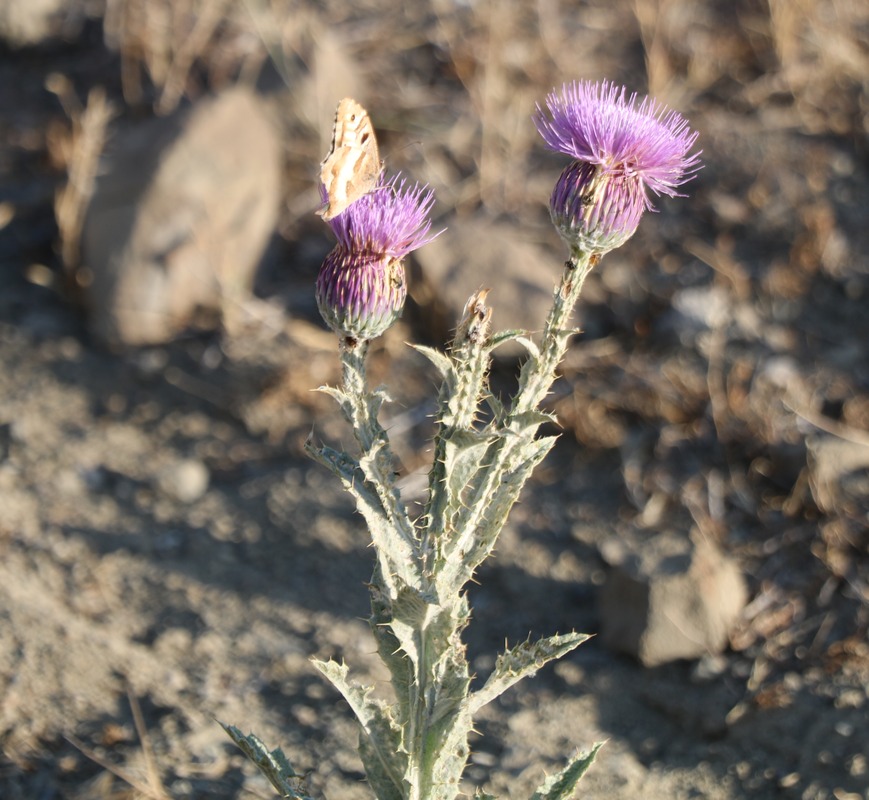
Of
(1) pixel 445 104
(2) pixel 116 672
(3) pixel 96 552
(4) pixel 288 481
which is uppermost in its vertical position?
(1) pixel 445 104

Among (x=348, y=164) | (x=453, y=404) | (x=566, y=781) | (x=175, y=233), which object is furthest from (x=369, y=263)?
(x=175, y=233)

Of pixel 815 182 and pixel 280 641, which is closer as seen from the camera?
pixel 280 641

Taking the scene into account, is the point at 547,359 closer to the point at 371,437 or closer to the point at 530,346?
the point at 530,346

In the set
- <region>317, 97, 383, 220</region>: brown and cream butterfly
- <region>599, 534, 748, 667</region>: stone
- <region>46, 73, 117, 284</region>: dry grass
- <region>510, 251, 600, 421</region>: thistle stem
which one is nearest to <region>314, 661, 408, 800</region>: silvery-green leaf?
<region>510, 251, 600, 421</region>: thistle stem

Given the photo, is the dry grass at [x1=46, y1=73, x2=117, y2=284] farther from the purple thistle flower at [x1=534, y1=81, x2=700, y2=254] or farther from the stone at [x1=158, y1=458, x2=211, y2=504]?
the purple thistle flower at [x1=534, y1=81, x2=700, y2=254]

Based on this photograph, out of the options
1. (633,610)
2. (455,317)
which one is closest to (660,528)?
(633,610)

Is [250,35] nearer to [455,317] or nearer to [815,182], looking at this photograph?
[455,317]

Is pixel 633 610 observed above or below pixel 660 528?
below
